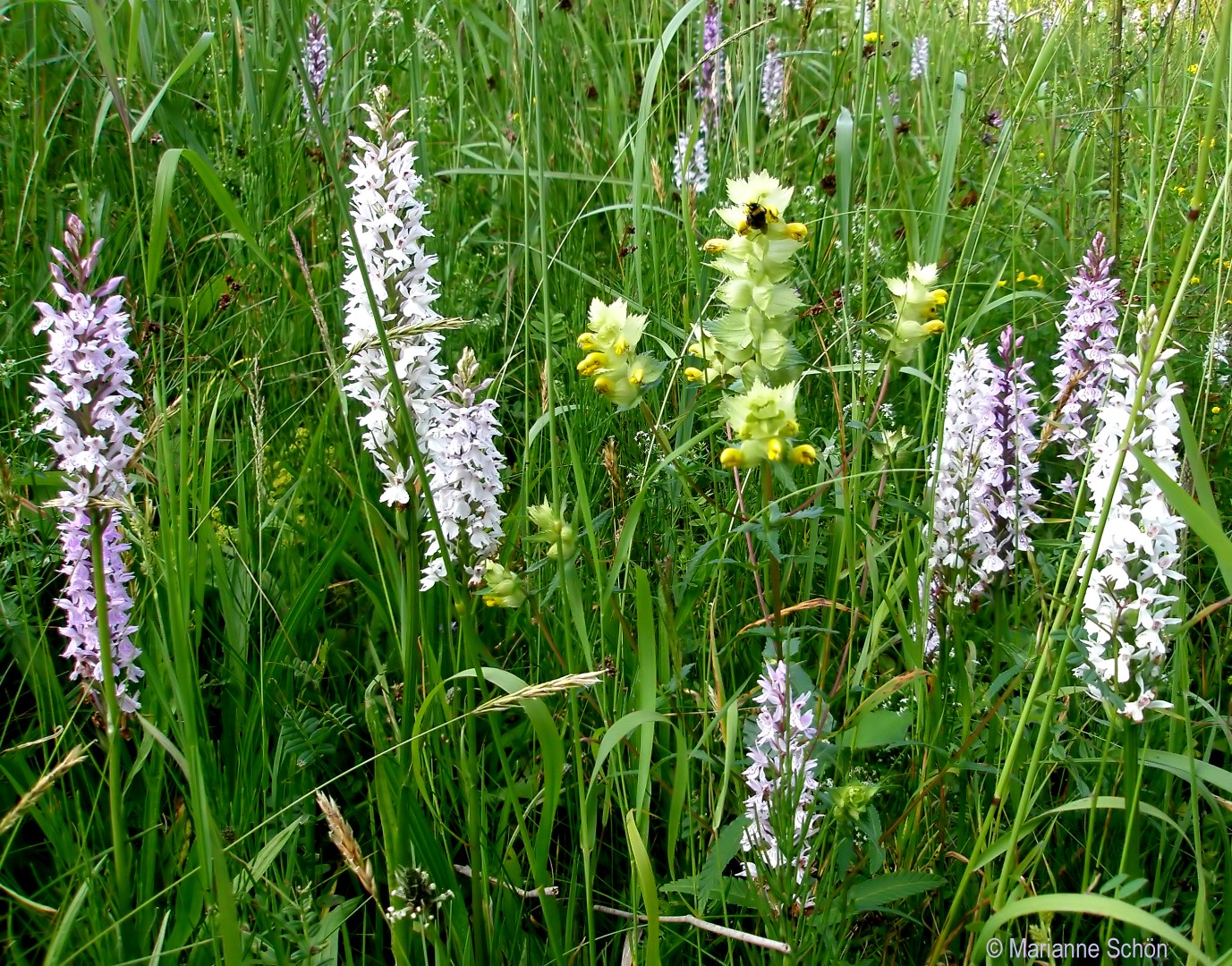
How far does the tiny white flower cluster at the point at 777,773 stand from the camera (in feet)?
4.00

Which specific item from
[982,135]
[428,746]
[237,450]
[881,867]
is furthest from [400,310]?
[982,135]

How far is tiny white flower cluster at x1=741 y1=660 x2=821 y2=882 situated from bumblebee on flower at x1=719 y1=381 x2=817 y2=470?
265 mm

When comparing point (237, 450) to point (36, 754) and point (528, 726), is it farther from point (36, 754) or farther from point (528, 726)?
point (528, 726)

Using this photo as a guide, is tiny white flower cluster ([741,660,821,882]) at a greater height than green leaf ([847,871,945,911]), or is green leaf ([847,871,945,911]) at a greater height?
tiny white flower cluster ([741,660,821,882])

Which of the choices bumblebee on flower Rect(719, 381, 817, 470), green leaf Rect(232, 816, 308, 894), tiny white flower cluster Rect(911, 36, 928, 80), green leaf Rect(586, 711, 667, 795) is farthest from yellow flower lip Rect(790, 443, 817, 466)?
tiny white flower cluster Rect(911, 36, 928, 80)

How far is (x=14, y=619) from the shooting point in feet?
5.43

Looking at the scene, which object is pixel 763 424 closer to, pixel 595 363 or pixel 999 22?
pixel 595 363

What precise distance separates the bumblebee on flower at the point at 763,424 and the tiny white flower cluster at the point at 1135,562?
0.46 metres

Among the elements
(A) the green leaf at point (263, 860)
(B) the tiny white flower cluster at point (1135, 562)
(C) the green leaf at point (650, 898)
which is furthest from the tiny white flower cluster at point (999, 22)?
(A) the green leaf at point (263, 860)

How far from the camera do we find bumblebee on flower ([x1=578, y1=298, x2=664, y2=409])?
51.1 inches

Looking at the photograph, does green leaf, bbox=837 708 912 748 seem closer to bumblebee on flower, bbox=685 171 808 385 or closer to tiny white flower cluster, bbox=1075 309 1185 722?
tiny white flower cluster, bbox=1075 309 1185 722

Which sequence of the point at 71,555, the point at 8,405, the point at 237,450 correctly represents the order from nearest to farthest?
1. the point at 71,555
2. the point at 237,450
3. the point at 8,405

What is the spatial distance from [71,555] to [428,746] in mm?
566

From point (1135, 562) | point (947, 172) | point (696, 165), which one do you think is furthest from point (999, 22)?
point (1135, 562)
